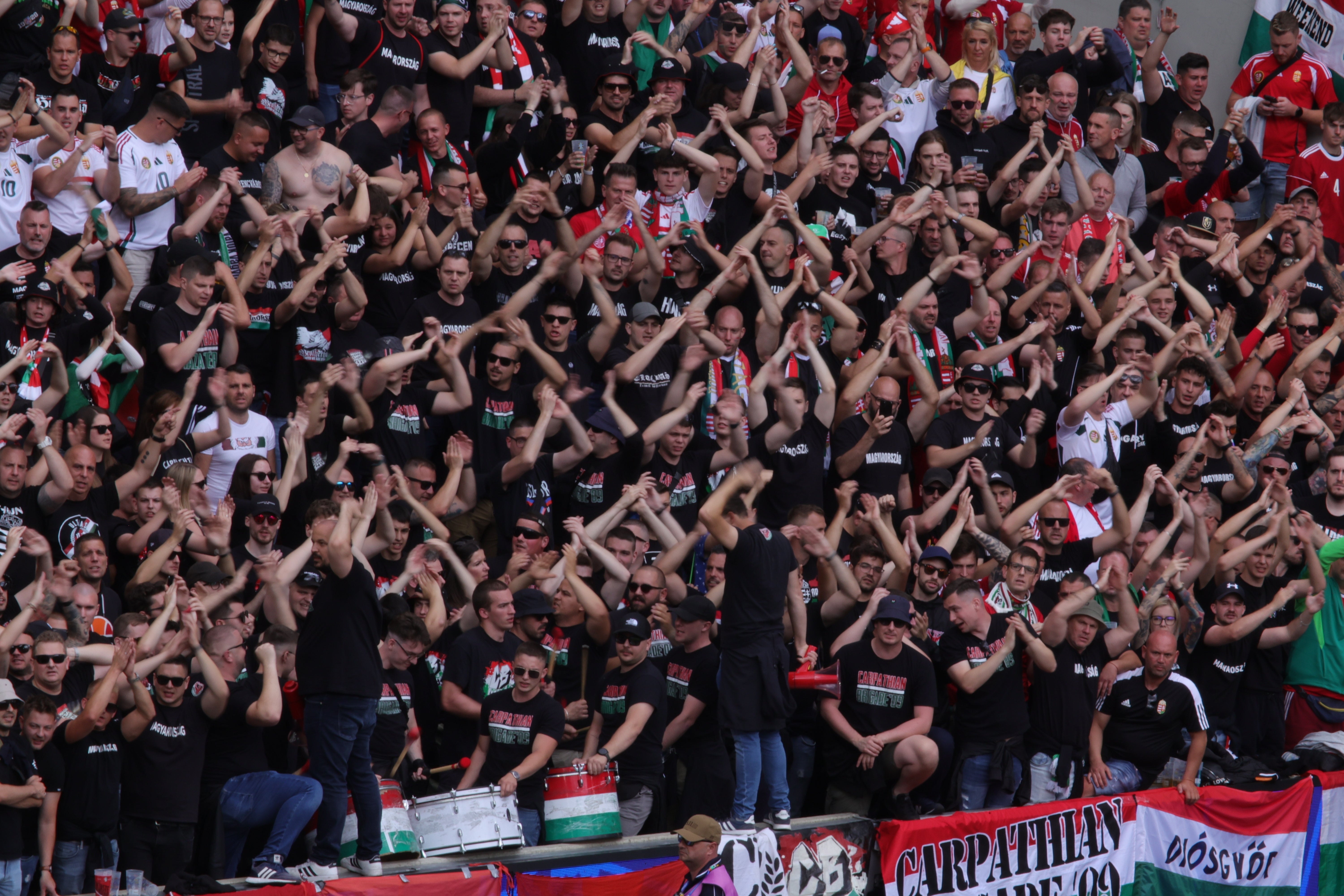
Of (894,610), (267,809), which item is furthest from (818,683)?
(267,809)

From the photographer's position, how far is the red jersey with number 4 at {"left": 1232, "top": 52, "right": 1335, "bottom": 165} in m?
20.3

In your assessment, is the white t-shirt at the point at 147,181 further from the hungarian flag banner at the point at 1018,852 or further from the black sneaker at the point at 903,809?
the hungarian flag banner at the point at 1018,852

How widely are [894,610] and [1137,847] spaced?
269cm

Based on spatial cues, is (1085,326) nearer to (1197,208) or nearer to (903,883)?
(1197,208)

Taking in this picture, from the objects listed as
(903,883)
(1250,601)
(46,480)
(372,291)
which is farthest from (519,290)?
(1250,601)

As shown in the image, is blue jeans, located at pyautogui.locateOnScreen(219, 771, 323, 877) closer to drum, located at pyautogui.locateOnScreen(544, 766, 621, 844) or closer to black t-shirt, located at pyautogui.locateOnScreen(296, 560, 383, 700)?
black t-shirt, located at pyautogui.locateOnScreen(296, 560, 383, 700)

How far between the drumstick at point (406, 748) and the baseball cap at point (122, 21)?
6.17 meters

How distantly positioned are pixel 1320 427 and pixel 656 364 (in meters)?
6.60

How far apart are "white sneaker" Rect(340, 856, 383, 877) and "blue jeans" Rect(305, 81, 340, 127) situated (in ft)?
23.2

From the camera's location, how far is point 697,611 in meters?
11.7

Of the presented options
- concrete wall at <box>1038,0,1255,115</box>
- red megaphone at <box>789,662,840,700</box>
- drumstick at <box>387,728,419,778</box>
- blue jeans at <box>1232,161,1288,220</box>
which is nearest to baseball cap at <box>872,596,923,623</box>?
red megaphone at <box>789,662,840,700</box>

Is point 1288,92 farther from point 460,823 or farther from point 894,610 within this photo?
point 460,823

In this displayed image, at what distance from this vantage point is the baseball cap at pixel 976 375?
1474 centimetres

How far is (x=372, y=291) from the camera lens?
45.7 feet
